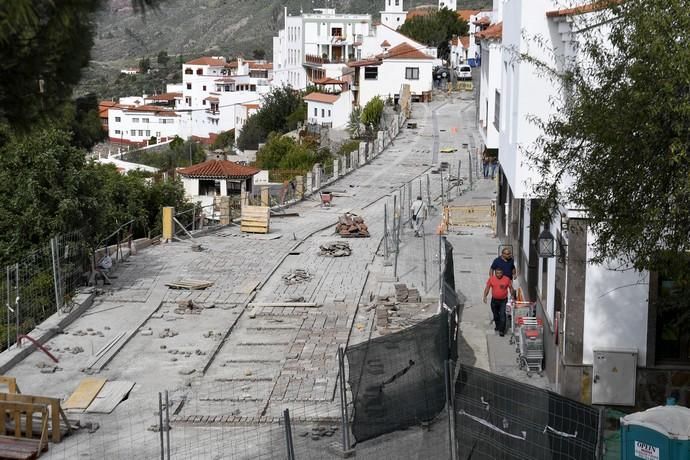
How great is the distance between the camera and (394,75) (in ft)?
257

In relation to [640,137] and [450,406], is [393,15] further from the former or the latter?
[640,137]

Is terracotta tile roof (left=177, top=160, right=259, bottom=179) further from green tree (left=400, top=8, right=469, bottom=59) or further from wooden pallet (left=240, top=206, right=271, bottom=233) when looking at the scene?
green tree (left=400, top=8, right=469, bottom=59)

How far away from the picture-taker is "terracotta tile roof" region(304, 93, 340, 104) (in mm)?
78562

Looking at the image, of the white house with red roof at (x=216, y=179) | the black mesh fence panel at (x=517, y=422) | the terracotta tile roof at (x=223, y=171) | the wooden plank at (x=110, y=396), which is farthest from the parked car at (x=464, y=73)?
the black mesh fence panel at (x=517, y=422)

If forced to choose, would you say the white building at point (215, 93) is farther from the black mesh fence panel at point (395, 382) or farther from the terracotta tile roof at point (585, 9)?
the black mesh fence panel at point (395, 382)

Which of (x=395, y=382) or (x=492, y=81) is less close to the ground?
(x=492, y=81)

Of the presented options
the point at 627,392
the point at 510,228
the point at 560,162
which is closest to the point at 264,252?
the point at 510,228

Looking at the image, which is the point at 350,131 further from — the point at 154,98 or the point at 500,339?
the point at 154,98

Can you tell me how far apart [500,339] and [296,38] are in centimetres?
10240

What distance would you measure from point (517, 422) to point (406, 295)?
11.2 m

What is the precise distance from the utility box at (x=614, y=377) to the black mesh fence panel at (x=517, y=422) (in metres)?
3.09

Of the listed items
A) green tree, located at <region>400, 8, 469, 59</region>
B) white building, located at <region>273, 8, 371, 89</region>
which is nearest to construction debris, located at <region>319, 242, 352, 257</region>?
green tree, located at <region>400, 8, 469, 59</region>

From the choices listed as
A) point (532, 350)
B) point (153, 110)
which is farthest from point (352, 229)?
point (153, 110)

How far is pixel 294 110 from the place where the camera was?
300 ft
